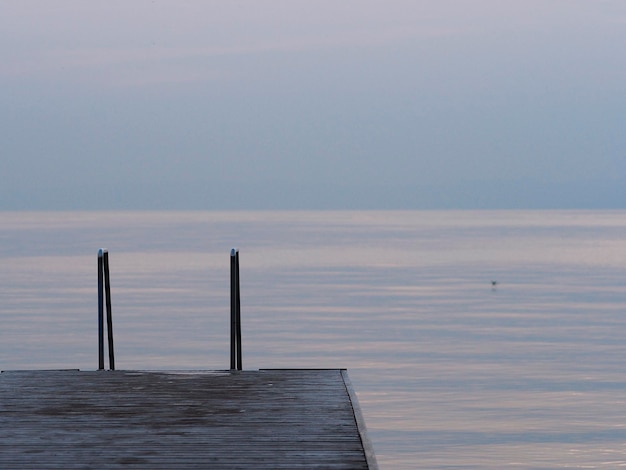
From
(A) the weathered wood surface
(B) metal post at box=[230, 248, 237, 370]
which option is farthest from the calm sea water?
(A) the weathered wood surface

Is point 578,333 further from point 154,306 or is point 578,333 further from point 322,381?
point 322,381

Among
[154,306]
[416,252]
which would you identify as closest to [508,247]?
[416,252]

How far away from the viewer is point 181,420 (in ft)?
22.9

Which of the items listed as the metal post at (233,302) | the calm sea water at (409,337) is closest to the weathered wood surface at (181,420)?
the metal post at (233,302)

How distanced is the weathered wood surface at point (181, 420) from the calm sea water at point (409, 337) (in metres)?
3.01

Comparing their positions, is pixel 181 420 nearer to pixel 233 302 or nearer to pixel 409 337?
pixel 233 302

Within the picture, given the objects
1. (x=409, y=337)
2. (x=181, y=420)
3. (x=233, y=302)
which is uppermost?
(x=409, y=337)

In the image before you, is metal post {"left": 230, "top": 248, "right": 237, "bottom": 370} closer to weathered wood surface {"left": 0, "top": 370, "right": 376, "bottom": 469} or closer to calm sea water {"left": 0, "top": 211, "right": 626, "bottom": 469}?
weathered wood surface {"left": 0, "top": 370, "right": 376, "bottom": 469}

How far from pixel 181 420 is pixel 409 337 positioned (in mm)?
14842

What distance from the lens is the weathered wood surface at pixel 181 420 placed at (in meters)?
5.89

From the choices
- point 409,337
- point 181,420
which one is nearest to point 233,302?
point 181,420

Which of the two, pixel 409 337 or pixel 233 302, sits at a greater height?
pixel 409 337

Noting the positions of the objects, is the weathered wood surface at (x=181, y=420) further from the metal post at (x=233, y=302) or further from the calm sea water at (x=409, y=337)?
the calm sea water at (x=409, y=337)

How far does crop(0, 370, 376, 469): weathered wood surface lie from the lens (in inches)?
232
